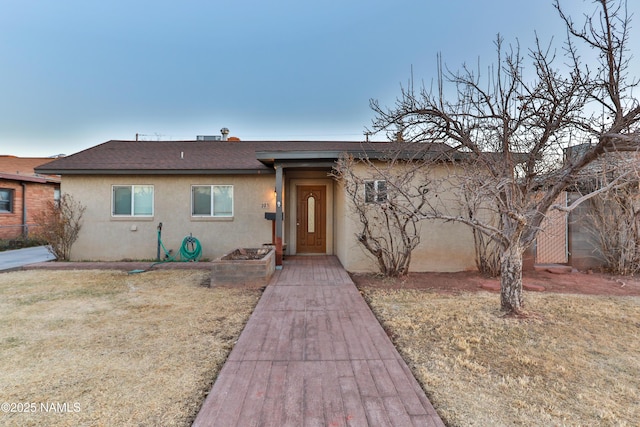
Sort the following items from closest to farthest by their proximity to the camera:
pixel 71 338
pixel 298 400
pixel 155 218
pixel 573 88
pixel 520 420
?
1. pixel 520 420
2. pixel 298 400
3. pixel 71 338
4. pixel 573 88
5. pixel 155 218

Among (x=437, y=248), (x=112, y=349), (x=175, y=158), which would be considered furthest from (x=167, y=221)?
(x=437, y=248)

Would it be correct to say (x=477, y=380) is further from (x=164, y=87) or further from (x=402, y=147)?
(x=164, y=87)

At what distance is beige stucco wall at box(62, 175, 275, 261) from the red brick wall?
5075mm

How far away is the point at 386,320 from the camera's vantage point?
4227 millimetres

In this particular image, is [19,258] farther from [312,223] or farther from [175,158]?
[312,223]

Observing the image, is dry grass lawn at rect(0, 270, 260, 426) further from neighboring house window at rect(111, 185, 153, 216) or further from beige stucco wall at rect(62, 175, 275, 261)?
neighboring house window at rect(111, 185, 153, 216)

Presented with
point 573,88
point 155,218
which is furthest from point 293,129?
point 573,88

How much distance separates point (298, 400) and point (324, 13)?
1232 centimetres

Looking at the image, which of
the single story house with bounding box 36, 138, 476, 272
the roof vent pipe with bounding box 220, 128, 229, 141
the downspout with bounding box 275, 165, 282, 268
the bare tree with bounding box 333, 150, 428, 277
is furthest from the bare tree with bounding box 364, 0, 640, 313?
the roof vent pipe with bounding box 220, 128, 229, 141

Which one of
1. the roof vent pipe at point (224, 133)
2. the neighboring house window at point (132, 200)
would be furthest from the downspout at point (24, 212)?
the roof vent pipe at point (224, 133)

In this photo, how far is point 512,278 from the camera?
439 centimetres

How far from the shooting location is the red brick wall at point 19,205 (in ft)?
40.2

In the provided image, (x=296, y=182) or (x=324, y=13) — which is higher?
(x=324, y=13)

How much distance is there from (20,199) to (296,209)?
503 inches
